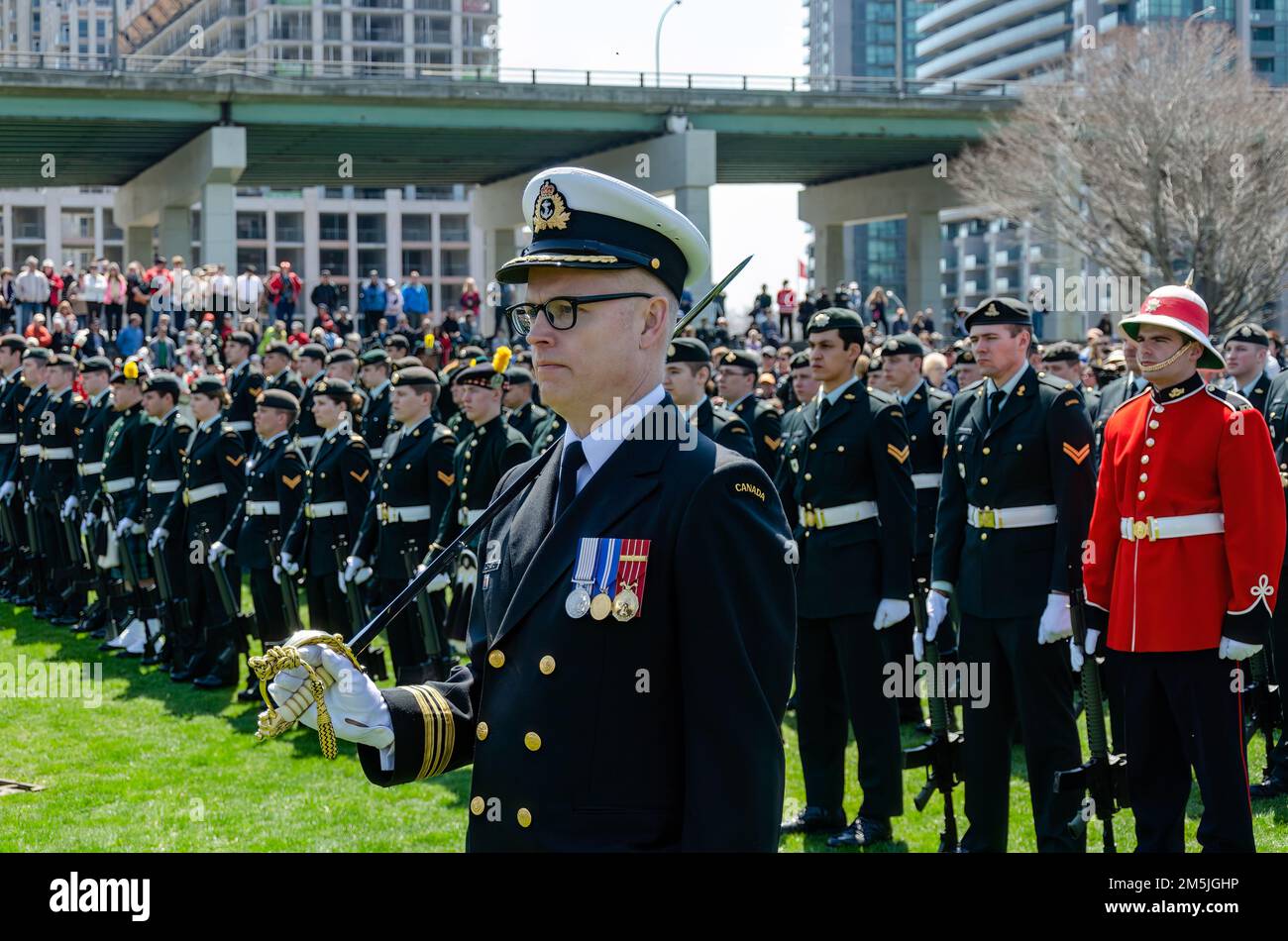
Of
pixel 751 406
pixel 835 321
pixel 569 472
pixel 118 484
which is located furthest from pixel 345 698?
pixel 118 484

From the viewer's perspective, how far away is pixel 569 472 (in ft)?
10.2

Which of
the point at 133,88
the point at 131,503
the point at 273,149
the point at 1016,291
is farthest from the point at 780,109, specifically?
the point at 1016,291

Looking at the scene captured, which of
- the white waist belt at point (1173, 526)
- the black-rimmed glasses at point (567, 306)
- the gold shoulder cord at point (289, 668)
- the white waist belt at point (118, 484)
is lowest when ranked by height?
the gold shoulder cord at point (289, 668)

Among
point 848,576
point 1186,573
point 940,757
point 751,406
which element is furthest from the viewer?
point 751,406

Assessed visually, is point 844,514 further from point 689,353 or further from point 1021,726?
point 689,353

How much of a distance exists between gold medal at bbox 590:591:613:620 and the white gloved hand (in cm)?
430

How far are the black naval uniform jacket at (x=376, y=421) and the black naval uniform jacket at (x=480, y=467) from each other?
3069mm

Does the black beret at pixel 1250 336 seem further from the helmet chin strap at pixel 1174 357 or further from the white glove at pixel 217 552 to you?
the white glove at pixel 217 552

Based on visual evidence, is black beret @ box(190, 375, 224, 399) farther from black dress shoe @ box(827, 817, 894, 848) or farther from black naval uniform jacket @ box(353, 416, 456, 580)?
black dress shoe @ box(827, 817, 894, 848)

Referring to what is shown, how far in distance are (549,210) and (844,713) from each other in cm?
507

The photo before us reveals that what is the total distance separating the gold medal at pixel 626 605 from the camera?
2.81 metres

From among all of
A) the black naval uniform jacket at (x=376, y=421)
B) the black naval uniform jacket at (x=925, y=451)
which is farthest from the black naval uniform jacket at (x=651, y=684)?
the black naval uniform jacket at (x=376, y=421)

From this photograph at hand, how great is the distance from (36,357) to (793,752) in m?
9.97
